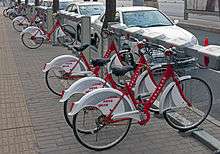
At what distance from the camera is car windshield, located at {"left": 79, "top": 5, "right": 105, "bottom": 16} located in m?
14.1

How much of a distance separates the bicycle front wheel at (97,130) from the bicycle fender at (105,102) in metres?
0.10

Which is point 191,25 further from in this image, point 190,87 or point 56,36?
point 190,87

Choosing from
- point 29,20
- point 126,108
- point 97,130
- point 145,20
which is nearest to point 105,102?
point 126,108

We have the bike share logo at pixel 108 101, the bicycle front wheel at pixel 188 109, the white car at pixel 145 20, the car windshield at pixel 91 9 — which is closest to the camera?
the bike share logo at pixel 108 101

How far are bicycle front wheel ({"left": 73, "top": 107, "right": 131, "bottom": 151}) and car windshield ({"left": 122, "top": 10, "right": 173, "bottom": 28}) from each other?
523 cm

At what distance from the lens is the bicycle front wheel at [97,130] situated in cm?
415

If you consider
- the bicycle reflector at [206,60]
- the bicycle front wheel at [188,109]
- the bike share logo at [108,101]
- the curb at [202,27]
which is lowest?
the curb at [202,27]

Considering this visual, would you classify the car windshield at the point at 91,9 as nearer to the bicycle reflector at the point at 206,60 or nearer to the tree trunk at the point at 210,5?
the tree trunk at the point at 210,5

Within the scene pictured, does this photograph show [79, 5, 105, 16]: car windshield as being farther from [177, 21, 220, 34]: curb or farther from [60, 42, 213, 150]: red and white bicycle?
[60, 42, 213, 150]: red and white bicycle

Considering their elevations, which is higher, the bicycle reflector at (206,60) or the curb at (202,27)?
the bicycle reflector at (206,60)

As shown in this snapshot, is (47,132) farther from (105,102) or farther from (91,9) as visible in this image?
(91,9)

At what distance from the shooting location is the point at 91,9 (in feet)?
47.5

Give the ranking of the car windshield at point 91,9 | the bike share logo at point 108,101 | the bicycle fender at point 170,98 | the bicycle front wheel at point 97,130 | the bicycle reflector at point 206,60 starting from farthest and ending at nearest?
1. the car windshield at point 91,9
2. the bicycle fender at point 170,98
3. the bicycle front wheel at point 97,130
4. the bike share logo at point 108,101
5. the bicycle reflector at point 206,60

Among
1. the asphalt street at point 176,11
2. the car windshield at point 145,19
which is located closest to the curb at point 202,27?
the asphalt street at point 176,11
